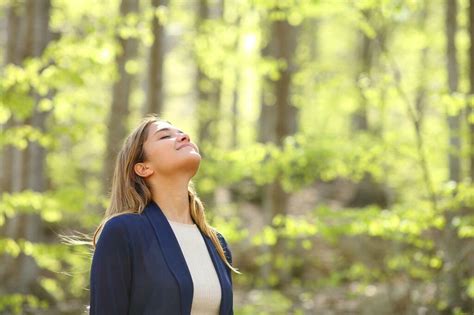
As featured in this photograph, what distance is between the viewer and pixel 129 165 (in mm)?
3092

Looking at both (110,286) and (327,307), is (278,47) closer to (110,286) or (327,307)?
(327,307)

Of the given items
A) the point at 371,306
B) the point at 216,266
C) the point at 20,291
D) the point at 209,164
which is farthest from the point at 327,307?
the point at 216,266

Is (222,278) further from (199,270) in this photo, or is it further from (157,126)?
(157,126)

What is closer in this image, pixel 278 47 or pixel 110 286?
pixel 110 286

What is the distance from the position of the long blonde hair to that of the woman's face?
42mm

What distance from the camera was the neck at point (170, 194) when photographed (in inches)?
119

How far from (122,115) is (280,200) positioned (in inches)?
113

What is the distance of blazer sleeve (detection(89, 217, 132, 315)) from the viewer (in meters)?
2.74

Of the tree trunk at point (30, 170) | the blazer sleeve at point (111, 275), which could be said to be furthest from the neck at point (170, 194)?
the tree trunk at point (30, 170)

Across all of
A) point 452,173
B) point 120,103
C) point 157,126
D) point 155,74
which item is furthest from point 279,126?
point 157,126

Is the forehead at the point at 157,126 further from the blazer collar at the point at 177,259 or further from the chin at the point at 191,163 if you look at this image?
the blazer collar at the point at 177,259

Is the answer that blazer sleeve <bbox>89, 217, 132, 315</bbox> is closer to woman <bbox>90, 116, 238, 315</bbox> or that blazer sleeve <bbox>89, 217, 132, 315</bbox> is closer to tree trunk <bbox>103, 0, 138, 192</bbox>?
woman <bbox>90, 116, 238, 315</bbox>

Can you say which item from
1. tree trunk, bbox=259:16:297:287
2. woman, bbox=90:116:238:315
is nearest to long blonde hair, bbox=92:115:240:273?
woman, bbox=90:116:238:315

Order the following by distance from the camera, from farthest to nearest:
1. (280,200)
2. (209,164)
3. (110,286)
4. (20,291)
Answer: (280,200) → (209,164) → (20,291) → (110,286)
